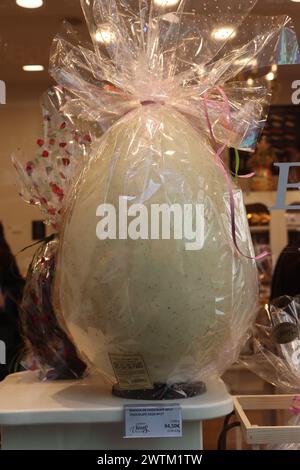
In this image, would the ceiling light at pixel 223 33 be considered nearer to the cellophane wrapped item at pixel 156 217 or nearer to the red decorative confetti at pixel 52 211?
the cellophane wrapped item at pixel 156 217

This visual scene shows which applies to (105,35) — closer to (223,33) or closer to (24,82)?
(223,33)

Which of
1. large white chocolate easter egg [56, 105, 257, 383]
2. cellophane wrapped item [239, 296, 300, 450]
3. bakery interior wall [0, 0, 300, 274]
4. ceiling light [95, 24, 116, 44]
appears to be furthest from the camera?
bakery interior wall [0, 0, 300, 274]

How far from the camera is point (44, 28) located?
1106 millimetres

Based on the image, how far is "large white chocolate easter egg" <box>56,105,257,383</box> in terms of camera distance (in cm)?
67

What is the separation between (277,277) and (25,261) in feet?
1.56

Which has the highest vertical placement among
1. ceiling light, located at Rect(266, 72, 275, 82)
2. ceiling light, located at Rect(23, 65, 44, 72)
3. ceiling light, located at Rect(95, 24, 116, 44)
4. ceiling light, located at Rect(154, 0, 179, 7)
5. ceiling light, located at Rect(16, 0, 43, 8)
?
ceiling light, located at Rect(16, 0, 43, 8)

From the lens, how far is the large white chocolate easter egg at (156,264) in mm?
672

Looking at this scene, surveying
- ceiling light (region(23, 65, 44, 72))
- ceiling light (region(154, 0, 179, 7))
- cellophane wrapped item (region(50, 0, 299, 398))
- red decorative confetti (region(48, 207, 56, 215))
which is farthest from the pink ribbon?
ceiling light (region(23, 65, 44, 72))

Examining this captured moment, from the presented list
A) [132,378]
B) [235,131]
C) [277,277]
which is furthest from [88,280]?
[277,277]

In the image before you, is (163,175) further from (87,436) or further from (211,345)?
(87,436)

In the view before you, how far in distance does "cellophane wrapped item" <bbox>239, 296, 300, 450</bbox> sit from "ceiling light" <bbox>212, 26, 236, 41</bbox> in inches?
16.9

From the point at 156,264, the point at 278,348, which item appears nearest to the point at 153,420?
the point at 156,264

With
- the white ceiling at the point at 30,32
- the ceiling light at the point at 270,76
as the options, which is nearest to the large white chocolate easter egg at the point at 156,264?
the ceiling light at the point at 270,76

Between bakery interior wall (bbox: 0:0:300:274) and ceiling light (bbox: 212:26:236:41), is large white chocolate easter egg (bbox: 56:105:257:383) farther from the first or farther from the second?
bakery interior wall (bbox: 0:0:300:274)
